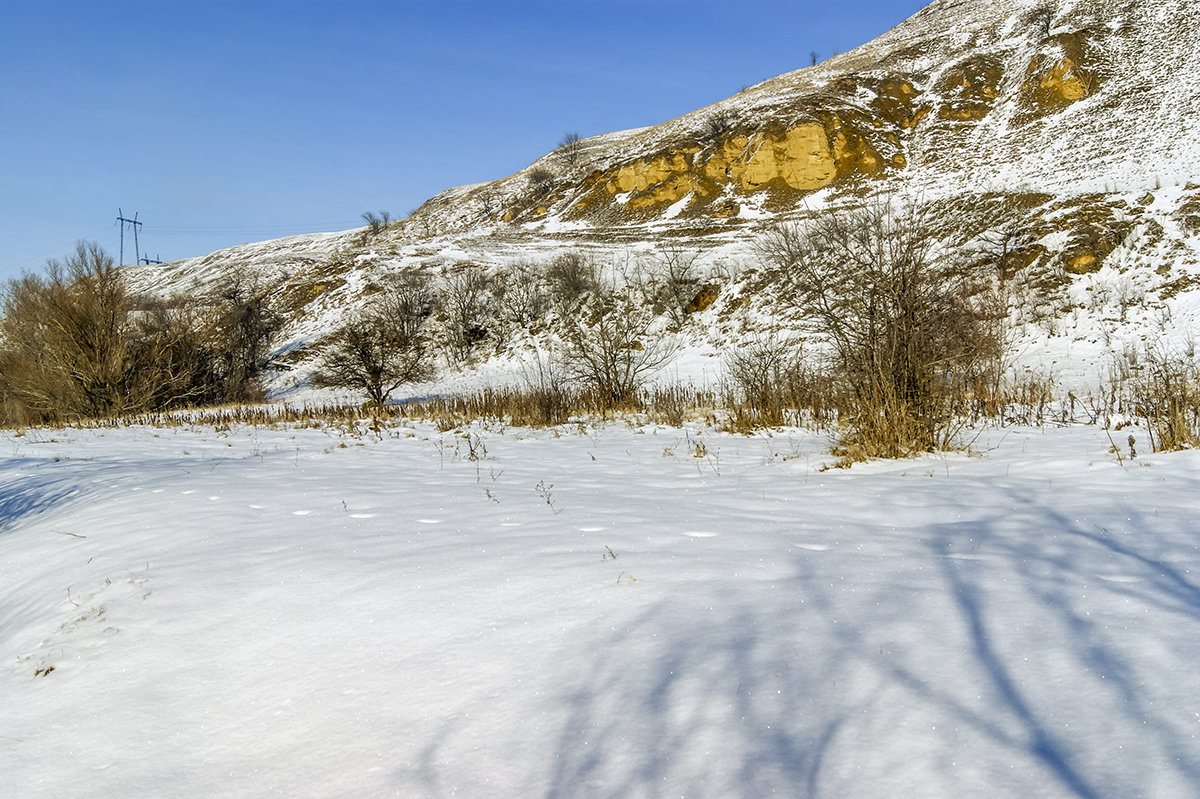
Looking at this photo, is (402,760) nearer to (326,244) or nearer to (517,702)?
(517,702)

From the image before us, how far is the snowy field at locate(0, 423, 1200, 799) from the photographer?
175 centimetres

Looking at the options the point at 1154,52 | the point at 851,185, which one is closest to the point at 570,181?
the point at 851,185

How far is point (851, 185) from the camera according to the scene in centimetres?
4231

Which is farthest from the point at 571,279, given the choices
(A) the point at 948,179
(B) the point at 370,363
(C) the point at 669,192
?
(A) the point at 948,179

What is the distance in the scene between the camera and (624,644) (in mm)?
2348

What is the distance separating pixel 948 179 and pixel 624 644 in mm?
43512

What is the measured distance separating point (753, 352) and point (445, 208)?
61842 millimetres

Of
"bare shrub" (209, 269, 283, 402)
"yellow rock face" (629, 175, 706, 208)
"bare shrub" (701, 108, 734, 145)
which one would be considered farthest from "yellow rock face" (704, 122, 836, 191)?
"bare shrub" (209, 269, 283, 402)

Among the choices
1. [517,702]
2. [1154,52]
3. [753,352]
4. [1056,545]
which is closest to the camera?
[517,702]

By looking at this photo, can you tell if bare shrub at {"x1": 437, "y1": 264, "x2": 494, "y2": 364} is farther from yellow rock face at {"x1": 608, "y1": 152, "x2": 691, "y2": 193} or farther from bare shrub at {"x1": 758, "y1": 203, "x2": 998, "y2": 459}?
bare shrub at {"x1": 758, "y1": 203, "x2": 998, "y2": 459}

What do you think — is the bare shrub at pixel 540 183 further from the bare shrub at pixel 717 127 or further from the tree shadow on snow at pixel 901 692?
the tree shadow on snow at pixel 901 692

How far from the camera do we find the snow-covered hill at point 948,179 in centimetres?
2038

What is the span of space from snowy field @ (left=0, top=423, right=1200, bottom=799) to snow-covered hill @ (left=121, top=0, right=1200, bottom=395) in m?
17.0

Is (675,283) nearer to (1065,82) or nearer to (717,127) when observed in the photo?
(717,127)
